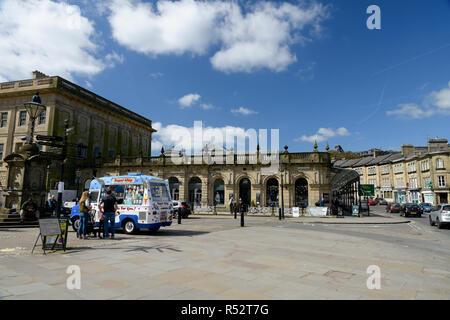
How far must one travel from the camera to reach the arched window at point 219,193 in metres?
31.8

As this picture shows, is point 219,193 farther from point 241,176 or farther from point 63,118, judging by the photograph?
point 63,118

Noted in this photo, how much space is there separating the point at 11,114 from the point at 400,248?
3992 centimetres

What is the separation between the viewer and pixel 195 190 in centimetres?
3269

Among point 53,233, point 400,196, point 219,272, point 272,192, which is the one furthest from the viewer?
point 400,196

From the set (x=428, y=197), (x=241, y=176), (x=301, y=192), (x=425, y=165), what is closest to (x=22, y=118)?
(x=241, y=176)

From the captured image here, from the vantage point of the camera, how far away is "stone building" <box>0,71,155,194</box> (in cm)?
3116

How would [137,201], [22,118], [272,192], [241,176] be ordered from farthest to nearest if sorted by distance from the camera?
[22,118], [241,176], [272,192], [137,201]

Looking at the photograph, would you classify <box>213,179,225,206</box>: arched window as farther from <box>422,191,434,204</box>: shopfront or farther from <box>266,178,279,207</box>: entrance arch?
<box>422,191,434,204</box>: shopfront

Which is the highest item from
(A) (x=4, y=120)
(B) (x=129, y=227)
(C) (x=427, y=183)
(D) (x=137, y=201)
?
(A) (x=4, y=120)

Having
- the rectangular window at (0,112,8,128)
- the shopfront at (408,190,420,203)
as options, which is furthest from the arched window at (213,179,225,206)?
the shopfront at (408,190,420,203)

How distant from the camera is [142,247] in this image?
8.32m

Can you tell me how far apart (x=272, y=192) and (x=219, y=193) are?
6176mm

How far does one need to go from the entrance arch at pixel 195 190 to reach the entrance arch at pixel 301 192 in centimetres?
1108
